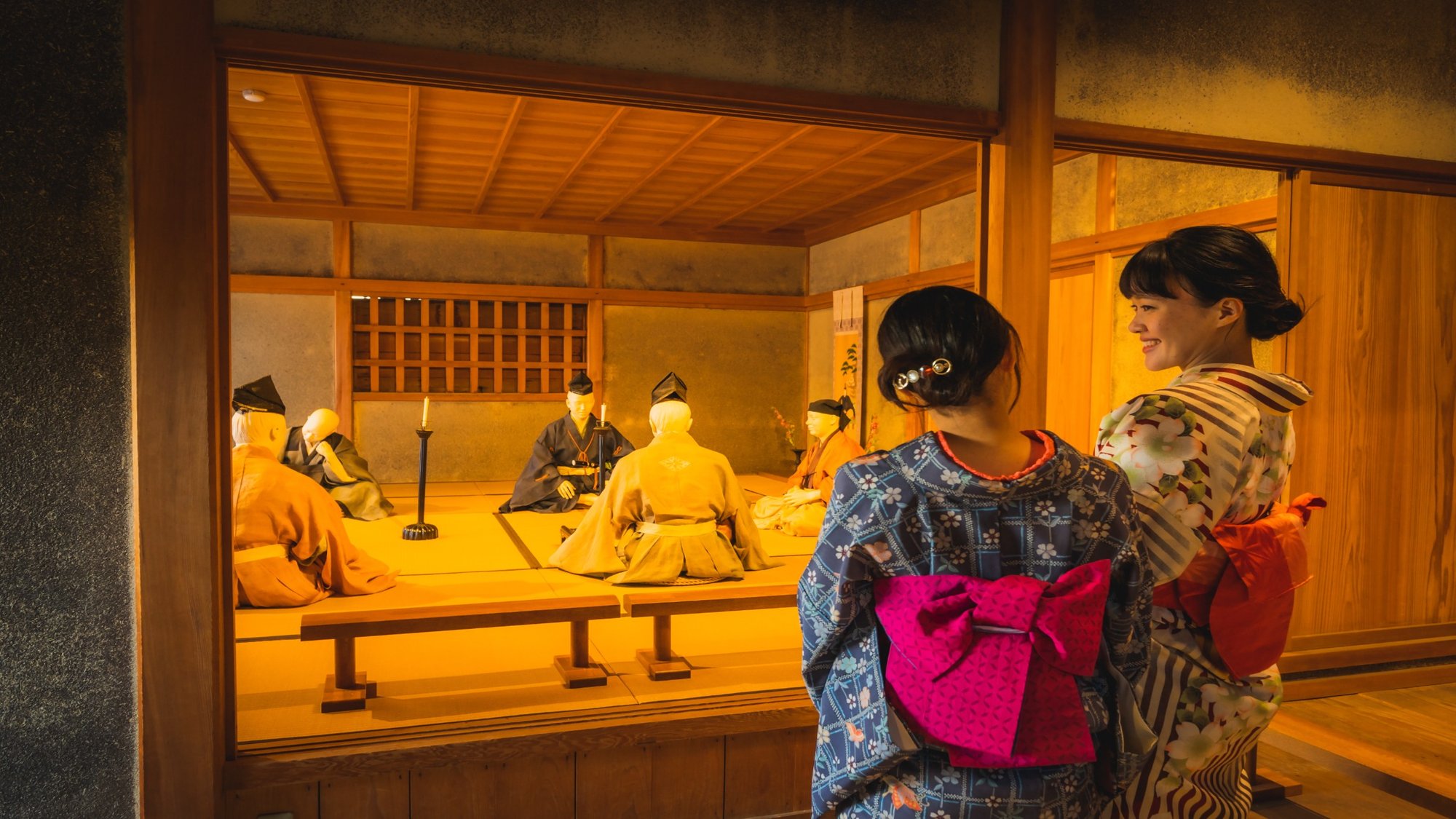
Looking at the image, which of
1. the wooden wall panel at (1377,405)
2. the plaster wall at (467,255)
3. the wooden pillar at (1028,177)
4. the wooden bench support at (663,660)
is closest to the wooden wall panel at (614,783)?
the wooden bench support at (663,660)

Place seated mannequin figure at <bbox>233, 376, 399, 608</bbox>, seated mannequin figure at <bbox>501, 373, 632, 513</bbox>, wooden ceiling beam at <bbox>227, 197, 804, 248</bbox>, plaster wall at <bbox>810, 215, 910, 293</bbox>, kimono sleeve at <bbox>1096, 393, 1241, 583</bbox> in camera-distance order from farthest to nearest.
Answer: wooden ceiling beam at <bbox>227, 197, 804, 248</bbox> < plaster wall at <bbox>810, 215, 910, 293</bbox> < seated mannequin figure at <bbox>501, 373, 632, 513</bbox> < seated mannequin figure at <bbox>233, 376, 399, 608</bbox> < kimono sleeve at <bbox>1096, 393, 1241, 583</bbox>

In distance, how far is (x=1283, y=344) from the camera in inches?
130

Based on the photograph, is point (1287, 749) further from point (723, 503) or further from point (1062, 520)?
point (723, 503)

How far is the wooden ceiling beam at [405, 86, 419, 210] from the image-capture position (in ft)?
16.6

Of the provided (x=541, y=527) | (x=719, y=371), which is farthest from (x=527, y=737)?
(x=719, y=371)

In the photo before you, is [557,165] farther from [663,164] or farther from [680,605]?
[680,605]

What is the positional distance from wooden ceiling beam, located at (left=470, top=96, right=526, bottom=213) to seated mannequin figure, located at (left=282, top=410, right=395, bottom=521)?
6.89 ft

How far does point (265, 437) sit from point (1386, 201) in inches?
180

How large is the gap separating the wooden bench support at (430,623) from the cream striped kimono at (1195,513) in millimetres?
1744

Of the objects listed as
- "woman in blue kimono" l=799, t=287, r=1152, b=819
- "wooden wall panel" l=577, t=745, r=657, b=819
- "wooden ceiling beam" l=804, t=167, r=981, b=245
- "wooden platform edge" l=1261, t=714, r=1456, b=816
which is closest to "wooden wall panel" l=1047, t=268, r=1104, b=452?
"wooden ceiling beam" l=804, t=167, r=981, b=245

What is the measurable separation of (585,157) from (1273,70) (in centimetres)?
442

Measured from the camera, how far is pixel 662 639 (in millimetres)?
3279

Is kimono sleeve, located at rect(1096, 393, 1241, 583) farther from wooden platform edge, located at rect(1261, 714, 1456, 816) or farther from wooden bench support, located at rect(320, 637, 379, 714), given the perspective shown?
wooden bench support, located at rect(320, 637, 379, 714)

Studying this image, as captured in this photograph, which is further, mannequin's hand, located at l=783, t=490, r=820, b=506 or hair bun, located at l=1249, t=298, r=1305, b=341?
mannequin's hand, located at l=783, t=490, r=820, b=506
